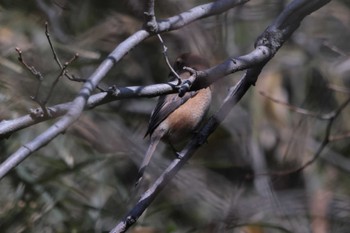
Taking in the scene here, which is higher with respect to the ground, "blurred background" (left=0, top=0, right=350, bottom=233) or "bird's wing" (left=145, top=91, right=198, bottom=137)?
"bird's wing" (left=145, top=91, right=198, bottom=137)

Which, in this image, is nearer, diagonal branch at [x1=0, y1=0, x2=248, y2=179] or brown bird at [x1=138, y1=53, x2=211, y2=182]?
diagonal branch at [x1=0, y1=0, x2=248, y2=179]

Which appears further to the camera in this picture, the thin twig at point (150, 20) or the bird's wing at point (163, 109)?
the bird's wing at point (163, 109)

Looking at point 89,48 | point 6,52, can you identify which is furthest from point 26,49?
point 89,48

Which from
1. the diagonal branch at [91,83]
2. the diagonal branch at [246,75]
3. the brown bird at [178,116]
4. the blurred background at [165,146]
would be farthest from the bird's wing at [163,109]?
the diagonal branch at [91,83]

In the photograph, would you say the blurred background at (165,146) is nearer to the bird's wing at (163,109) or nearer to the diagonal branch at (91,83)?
the bird's wing at (163,109)

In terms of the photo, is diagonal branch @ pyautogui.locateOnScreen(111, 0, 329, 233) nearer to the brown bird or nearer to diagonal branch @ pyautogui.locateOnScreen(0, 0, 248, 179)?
diagonal branch @ pyautogui.locateOnScreen(0, 0, 248, 179)

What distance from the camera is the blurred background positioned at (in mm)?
6031

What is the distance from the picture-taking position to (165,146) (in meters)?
7.21

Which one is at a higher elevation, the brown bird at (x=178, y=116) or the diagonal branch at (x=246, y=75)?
the diagonal branch at (x=246, y=75)

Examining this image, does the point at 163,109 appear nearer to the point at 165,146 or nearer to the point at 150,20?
the point at 165,146

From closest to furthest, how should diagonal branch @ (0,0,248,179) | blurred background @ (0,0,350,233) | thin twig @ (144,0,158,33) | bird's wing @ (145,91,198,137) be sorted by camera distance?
1. diagonal branch @ (0,0,248,179)
2. thin twig @ (144,0,158,33)
3. bird's wing @ (145,91,198,137)
4. blurred background @ (0,0,350,233)

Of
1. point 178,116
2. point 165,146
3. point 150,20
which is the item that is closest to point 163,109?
point 178,116

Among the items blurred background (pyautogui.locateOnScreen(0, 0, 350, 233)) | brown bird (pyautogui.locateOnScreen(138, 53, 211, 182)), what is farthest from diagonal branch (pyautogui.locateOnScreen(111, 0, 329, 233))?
brown bird (pyautogui.locateOnScreen(138, 53, 211, 182))

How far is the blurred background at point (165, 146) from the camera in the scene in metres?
6.03
